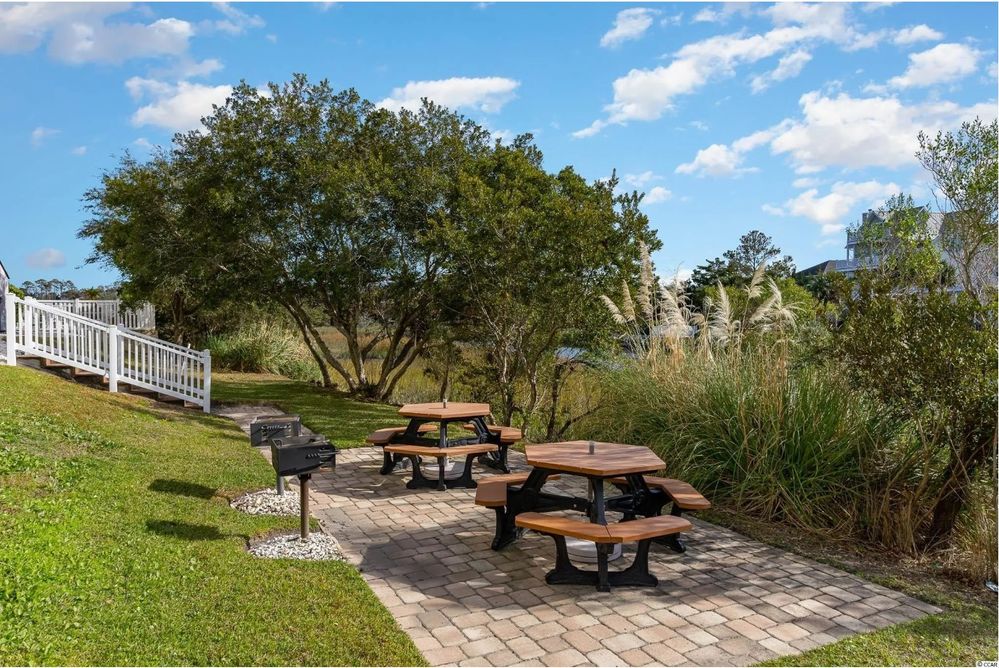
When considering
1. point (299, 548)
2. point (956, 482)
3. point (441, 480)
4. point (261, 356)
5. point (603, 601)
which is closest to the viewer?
point (603, 601)

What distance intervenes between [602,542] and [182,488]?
4.13 metres

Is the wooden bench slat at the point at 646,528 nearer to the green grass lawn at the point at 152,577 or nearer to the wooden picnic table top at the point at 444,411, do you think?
the green grass lawn at the point at 152,577

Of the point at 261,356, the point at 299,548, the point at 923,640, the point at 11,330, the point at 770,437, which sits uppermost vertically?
the point at 11,330

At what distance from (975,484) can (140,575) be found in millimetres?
5891

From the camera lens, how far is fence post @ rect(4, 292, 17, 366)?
426 inches

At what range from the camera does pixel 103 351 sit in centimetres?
1169

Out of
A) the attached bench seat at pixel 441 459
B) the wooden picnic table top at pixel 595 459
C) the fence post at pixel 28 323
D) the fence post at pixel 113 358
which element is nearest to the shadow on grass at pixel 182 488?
the attached bench seat at pixel 441 459

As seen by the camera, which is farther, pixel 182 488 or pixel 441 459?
pixel 441 459

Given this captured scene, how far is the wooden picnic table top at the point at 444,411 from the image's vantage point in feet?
23.5

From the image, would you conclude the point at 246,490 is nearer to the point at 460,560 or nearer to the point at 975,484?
the point at 460,560

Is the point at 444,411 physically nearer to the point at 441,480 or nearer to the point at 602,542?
the point at 441,480

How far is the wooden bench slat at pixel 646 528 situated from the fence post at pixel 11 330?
10487mm

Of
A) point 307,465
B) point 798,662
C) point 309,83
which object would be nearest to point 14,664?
point 307,465

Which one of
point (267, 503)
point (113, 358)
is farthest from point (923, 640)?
point (113, 358)
